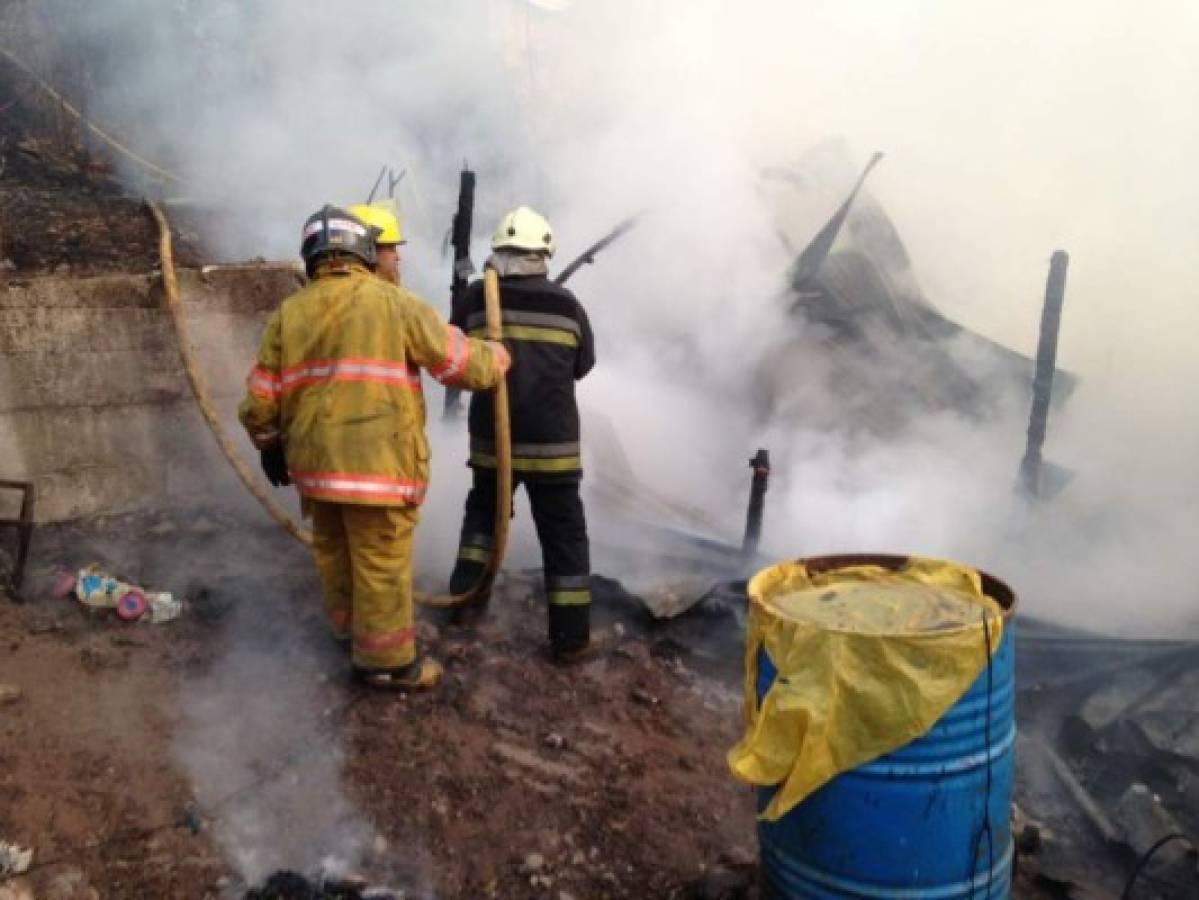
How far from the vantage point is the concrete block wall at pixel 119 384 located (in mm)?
5184

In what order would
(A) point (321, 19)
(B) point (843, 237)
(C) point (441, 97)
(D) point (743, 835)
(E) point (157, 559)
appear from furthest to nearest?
(C) point (441, 97), (A) point (321, 19), (B) point (843, 237), (E) point (157, 559), (D) point (743, 835)

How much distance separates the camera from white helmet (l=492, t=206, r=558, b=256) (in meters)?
4.42

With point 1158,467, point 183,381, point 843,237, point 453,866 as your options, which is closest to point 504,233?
point 183,381

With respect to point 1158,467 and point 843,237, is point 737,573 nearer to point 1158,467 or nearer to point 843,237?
point 843,237

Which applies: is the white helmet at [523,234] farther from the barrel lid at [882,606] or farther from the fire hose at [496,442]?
the barrel lid at [882,606]

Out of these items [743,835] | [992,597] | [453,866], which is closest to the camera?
[992,597]

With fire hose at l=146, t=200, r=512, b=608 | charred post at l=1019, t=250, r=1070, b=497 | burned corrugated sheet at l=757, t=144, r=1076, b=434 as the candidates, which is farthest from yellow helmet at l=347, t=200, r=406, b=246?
burned corrugated sheet at l=757, t=144, r=1076, b=434

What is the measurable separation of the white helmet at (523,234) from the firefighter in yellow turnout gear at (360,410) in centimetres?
54

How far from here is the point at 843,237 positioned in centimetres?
862

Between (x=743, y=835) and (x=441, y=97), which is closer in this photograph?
(x=743, y=835)

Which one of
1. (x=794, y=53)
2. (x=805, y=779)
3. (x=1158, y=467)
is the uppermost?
(x=794, y=53)

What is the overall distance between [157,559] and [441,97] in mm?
6948

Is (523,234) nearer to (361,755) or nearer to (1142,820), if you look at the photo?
(361,755)

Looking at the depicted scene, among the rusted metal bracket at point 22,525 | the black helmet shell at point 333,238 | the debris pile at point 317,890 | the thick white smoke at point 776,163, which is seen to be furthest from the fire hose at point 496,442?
the debris pile at point 317,890
